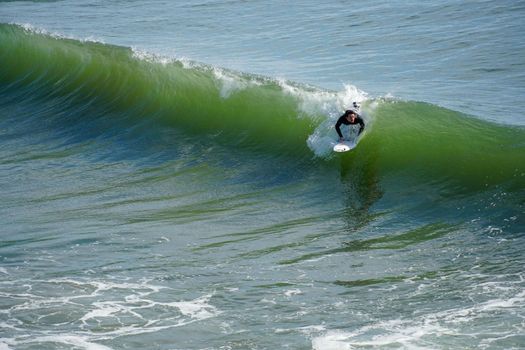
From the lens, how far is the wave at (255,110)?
1354cm

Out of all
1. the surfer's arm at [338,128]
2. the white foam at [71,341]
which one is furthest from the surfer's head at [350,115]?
the white foam at [71,341]

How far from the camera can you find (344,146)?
46.2 feet

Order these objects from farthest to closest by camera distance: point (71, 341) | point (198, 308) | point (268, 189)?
point (268, 189), point (198, 308), point (71, 341)

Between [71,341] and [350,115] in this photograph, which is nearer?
[71,341]

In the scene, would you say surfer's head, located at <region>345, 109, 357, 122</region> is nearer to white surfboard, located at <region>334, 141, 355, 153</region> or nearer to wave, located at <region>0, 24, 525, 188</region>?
white surfboard, located at <region>334, 141, 355, 153</region>

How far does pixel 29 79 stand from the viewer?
22.5m

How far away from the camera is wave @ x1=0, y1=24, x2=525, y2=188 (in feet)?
44.4

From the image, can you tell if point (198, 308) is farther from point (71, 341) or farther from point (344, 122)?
point (344, 122)

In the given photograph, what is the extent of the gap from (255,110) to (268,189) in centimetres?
366

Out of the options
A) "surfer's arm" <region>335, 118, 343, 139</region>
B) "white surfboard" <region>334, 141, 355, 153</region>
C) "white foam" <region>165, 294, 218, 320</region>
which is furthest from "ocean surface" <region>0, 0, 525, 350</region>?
"surfer's arm" <region>335, 118, 343, 139</region>

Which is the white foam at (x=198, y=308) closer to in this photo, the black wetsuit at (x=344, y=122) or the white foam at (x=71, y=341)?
the white foam at (x=71, y=341)

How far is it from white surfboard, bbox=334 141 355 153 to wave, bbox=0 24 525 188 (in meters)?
0.14

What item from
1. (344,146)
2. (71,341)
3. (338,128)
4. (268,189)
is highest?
(338,128)

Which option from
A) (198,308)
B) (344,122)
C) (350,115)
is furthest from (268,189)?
(198,308)
